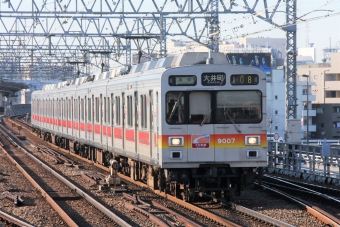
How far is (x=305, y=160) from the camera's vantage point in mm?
16578

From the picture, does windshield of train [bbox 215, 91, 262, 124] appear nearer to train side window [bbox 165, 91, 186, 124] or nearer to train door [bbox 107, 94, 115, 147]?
train side window [bbox 165, 91, 186, 124]

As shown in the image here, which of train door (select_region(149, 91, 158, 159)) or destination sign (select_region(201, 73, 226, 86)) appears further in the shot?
train door (select_region(149, 91, 158, 159))

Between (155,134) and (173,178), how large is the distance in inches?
35.5

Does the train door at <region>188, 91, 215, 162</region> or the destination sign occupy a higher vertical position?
the destination sign

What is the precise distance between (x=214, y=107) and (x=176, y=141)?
87 cm

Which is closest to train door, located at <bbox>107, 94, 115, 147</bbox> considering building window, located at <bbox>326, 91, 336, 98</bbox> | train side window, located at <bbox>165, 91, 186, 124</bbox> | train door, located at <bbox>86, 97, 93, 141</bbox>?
train door, located at <bbox>86, 97, 93, 141</bbox>

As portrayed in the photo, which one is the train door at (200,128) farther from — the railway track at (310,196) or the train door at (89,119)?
the train door at (89,119)

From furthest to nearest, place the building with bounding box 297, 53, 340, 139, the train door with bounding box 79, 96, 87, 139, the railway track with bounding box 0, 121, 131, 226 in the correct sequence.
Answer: the building with bounding box 297, 53, 340, 139 → the train door with bounding box 79, 96, 87, 139 → the railway track with bounding box 0, 121, 131, 226

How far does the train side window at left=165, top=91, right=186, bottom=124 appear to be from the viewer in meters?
12.3

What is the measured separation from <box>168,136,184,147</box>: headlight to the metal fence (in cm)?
443

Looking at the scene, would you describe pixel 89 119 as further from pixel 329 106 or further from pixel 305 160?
pixel 329 106

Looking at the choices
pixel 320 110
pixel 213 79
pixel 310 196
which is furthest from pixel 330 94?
pixel 213 79

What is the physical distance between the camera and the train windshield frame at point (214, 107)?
12.3 meters

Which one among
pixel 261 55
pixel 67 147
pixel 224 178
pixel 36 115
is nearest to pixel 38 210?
pixel 224 178
